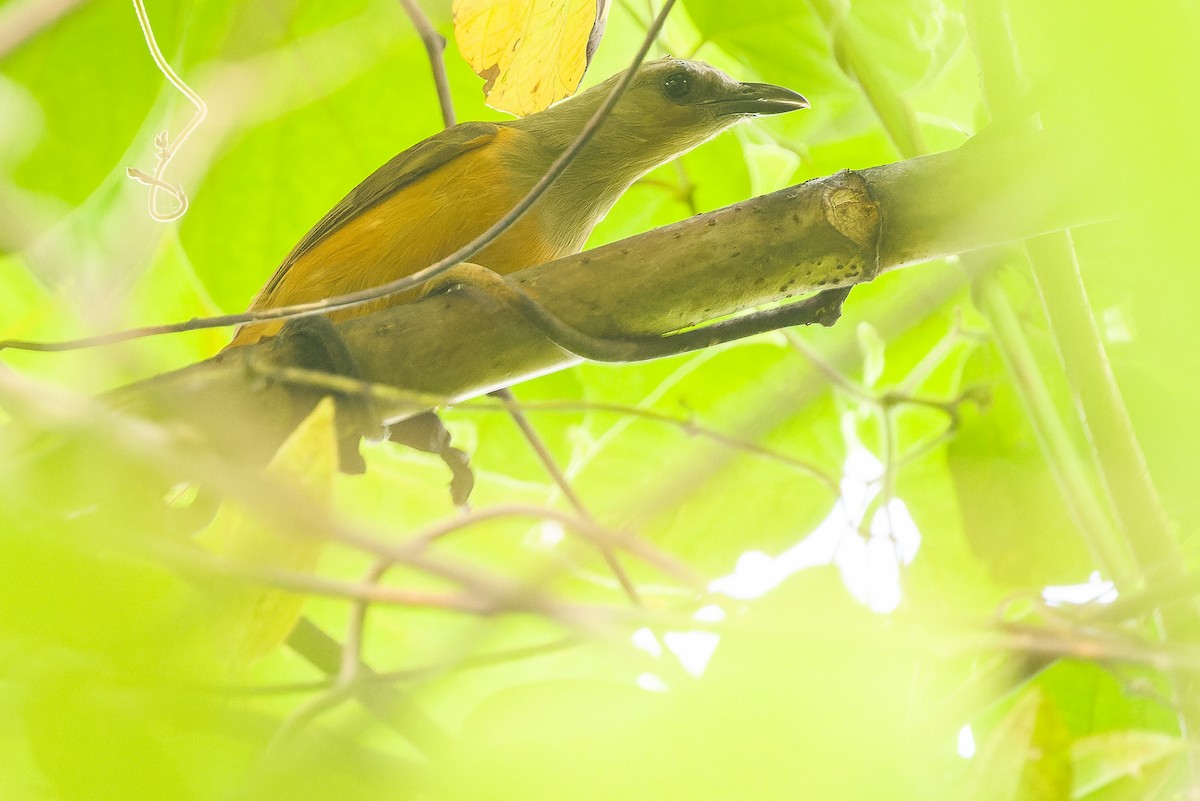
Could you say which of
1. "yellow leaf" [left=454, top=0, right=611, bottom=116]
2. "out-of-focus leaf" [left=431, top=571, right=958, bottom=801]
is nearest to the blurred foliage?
"out-of-focus leaf" [left=431, top=571, right=958, bottom=801]

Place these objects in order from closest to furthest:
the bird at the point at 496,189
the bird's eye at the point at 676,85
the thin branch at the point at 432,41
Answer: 1. the thin branch at the point at 432,41
2. the bird at the point at 496,189
3. the bird's eye at the point at 676,85

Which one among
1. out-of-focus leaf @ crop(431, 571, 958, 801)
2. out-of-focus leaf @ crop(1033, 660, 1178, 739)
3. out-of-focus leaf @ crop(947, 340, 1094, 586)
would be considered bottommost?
out-of-focus leaf @ crop(431, 571, 958, 801)

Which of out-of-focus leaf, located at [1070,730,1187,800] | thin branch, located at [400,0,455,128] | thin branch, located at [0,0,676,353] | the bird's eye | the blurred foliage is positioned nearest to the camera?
the blurred foliage

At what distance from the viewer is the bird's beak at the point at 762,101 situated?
1249 millimetres

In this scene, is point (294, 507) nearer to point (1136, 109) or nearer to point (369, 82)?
point (1136, 109)

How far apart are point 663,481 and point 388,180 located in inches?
21.3

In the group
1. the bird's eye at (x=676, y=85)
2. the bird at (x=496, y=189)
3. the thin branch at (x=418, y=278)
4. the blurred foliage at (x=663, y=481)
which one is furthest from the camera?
the bird's eye at (x=676, y=85)

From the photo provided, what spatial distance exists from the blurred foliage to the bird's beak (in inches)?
2.6

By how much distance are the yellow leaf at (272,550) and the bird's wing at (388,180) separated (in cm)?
78

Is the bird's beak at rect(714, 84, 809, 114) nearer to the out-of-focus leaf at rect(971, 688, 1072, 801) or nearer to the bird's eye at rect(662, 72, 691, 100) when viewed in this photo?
the bird's eye at rect(662, 72, 691, 100)

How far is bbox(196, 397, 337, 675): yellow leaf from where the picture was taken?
49cm

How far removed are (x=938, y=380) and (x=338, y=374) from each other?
0.97 m

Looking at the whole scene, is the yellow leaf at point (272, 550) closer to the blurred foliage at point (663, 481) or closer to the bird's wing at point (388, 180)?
the blurred foliage at point (663, 481)

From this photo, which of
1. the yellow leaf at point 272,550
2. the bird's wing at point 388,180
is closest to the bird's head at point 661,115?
the bird's wing at point 388,180
